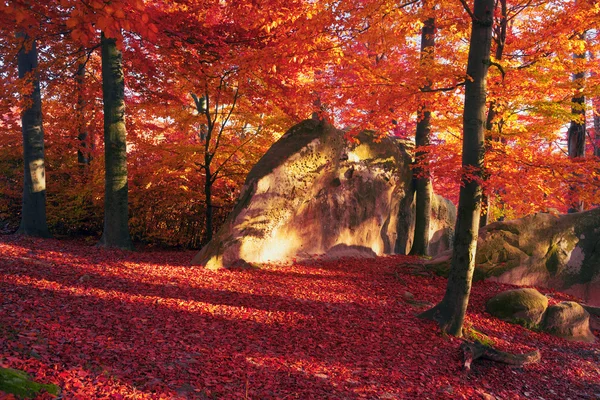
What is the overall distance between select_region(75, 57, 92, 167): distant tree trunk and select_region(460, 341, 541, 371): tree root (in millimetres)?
11599

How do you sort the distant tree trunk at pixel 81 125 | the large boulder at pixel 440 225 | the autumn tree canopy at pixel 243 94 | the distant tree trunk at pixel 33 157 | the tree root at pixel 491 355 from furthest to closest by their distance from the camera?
1. the large boulder at pixel 440 225
2. the distant tree trunk at pixel 81 125
3. the distant tree trunk at pixel 33 157
4. the autumn tree canopy at pixel 243 94
5. the tree root at pixel 491 355

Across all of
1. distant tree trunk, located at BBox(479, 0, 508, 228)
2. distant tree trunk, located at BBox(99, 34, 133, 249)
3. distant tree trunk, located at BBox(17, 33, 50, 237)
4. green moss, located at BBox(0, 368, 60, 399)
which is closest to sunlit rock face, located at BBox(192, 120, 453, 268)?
distant tree trunk, located at BBox(99, 34, 133, 249)

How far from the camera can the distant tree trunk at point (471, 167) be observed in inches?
243

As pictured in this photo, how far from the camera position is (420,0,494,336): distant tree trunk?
6172 mm

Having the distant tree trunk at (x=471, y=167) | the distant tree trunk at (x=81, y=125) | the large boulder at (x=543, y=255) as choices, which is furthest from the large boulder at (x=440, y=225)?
the distant tree trunk at (x=81, y=125)

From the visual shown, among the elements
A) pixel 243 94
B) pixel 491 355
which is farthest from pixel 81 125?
pixel 491 355

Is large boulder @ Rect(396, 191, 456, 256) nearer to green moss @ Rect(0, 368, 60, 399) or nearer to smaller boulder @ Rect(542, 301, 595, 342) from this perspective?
smaller boulder @ Rect(542, 301, 595, 342)

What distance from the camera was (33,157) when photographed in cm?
1068

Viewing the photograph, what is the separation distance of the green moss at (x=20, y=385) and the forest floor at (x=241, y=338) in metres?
0.09

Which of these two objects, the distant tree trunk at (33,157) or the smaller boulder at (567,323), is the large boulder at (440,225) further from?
the distant tree trunk at (33,157)

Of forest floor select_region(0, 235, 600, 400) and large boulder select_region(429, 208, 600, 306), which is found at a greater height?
large boulder select_region(429, 208, 600, 306)

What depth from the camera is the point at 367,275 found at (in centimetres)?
938

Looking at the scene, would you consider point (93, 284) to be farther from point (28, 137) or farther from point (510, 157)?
point (510, 157)

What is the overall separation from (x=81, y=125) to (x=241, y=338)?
1032cm
